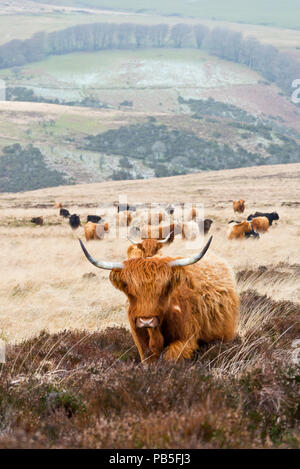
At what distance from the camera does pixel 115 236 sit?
27.8 meters

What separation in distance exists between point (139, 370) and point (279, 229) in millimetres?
23655

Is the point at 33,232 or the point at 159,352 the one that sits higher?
the point at 159,352

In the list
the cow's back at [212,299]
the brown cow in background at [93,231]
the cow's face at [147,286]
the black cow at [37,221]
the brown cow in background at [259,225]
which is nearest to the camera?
the cow's face at [147,286]

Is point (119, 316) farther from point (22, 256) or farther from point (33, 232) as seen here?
point (33, 232)

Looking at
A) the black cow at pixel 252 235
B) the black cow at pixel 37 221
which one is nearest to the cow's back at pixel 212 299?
the black cow at pixel 252 235

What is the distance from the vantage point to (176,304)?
578cm

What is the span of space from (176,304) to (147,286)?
2.08ft

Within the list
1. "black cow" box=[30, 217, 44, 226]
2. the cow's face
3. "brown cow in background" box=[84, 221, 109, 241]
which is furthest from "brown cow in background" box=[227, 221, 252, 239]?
the cow's face

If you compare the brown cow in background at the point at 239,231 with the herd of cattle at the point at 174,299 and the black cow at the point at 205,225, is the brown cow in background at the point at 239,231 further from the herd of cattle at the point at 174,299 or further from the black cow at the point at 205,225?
the herd of cattle at the point at 174,299

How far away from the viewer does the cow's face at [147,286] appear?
5.26 m

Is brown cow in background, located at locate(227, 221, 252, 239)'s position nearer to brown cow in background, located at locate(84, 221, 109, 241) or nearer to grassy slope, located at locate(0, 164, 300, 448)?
brown cow in background, located at locate(84, 221, 109, 241)

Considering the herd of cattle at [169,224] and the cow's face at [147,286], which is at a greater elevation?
the cow's face at [147,286]
